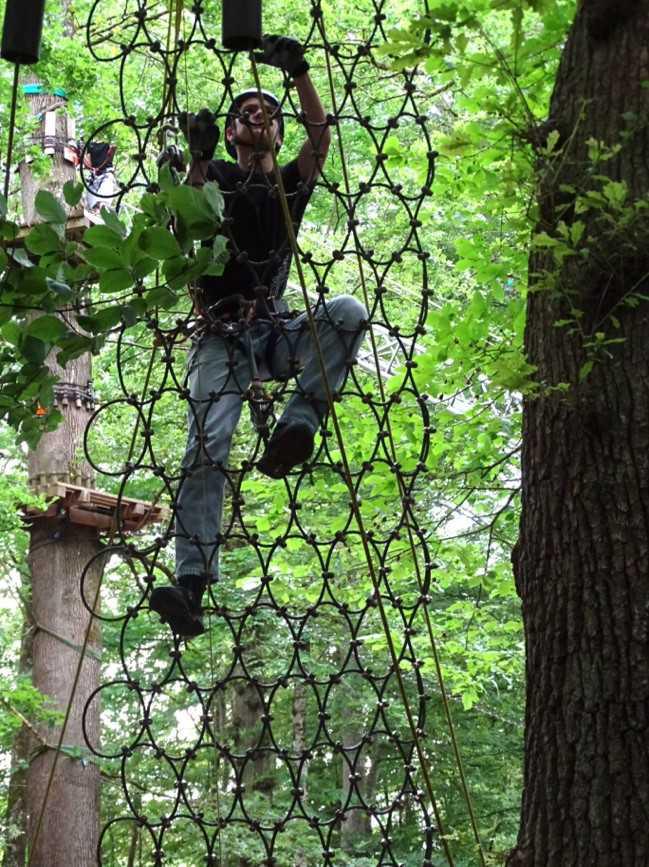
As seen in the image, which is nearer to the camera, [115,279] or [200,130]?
[115,279]

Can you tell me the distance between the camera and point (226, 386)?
2.53 metres

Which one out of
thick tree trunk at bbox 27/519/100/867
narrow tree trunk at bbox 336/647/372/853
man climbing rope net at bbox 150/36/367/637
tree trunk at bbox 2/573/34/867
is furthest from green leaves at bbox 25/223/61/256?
narrow tree trunk at bbox 336/647/372/853

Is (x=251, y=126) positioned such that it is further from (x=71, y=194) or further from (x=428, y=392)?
(x=428, y=392)

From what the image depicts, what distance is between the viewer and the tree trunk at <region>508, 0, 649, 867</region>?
6.02ft

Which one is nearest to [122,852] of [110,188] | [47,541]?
[47,541]

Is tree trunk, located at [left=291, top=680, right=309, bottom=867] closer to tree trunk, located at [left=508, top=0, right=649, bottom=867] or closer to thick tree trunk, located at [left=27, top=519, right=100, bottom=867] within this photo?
thick tree trunk, located at [left=27, top=519, right=100, bottom=867]

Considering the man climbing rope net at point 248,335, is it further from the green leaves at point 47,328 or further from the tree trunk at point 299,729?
the tree trunk at point 299,729

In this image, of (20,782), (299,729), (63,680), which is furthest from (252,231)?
(20,782)

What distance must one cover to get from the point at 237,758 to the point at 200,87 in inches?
292

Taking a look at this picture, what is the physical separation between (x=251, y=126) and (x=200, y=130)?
3.7 inches

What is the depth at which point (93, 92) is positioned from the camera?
7.09 m

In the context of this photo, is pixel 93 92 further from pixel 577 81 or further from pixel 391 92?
pixel 577 81

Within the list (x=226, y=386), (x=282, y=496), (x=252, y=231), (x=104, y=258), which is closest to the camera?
(x=104, y=258)

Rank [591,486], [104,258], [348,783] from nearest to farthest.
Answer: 1. [104,258]
2. [591,486]
3. [348,783]
